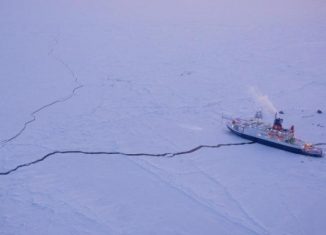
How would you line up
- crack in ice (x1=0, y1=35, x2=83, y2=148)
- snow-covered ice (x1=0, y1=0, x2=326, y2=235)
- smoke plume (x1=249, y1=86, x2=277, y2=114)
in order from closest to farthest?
snow-covered ice (x1=0, y1=0, x2=326, y2=235) < crack in ice (x1=0, y1=35, x2=83, y2=148) < smoke plume (x1=249, y1=86, x2=277, y2=114)

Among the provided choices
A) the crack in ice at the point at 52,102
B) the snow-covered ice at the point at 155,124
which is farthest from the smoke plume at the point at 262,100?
the crack in ice at the point at 52,102

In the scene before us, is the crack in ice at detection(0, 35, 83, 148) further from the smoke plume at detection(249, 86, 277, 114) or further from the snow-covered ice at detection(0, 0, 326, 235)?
the smoke plume at detection(249, 86, 277, 114)

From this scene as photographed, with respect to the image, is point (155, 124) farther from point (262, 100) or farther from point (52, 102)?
point (262, 100)

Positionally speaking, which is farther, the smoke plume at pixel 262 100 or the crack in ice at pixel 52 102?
the smoke plume at pixel 262 100

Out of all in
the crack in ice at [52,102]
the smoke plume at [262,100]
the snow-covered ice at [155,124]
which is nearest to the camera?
the snow-covered ice at [155,124]

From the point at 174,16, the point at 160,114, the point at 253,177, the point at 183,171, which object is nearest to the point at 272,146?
the point at 253,177

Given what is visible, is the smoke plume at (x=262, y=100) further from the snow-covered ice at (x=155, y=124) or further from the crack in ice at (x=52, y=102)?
the crack in ice at (x=52, y=102)

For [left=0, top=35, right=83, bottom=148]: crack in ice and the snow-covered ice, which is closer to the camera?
the snow-covered ice

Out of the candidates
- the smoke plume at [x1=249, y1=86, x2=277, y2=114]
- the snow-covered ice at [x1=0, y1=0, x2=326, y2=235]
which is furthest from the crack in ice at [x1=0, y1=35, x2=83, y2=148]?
the smoke plume at [x1=249, y1=86, x2=277, y2=114]
